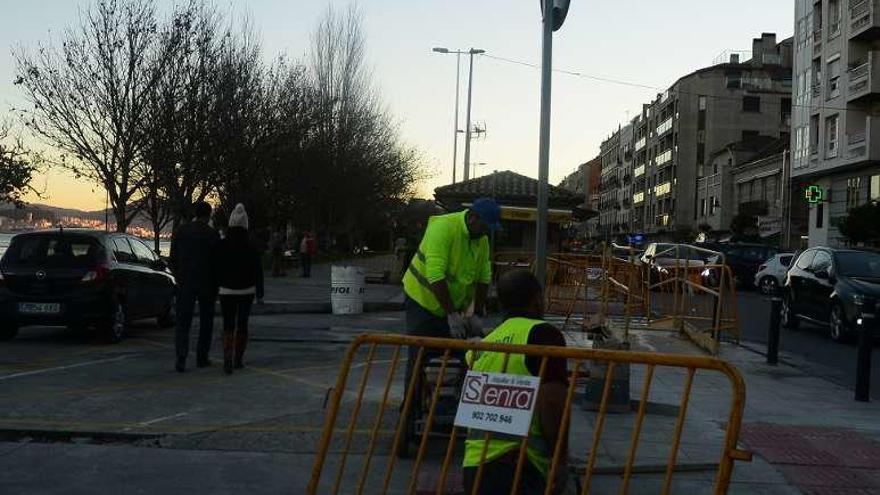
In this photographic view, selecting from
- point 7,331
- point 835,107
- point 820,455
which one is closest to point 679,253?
point 820,455

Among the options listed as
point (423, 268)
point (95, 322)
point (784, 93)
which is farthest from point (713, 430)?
point (784, 93)

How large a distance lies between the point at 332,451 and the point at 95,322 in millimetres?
6790

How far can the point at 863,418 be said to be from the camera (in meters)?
8.09

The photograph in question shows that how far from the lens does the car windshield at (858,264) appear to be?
15350 mm

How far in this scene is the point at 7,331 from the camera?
12.2 metres

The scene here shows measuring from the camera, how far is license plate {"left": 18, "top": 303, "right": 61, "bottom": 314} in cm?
1162

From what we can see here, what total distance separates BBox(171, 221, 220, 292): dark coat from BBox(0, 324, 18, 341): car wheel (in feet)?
13.1

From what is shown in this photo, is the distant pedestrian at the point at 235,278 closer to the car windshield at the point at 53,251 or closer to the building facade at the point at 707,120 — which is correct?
the car windshield at the point at 53,251

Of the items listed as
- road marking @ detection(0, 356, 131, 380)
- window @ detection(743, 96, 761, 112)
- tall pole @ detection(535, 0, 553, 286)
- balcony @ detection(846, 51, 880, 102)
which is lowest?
road marking @ detection(0, 356, 131, 380)

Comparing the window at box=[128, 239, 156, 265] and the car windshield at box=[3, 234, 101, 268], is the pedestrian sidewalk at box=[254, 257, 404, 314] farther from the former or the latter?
the car windshield at box=[3, 234, 101, 268]

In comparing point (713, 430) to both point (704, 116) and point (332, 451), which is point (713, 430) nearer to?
point (332, 451)

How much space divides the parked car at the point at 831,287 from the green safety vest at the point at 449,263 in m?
9.93

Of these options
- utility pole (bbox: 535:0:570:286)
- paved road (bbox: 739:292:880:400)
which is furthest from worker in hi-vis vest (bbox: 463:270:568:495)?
paved road (bbox: 739:292:880:400)

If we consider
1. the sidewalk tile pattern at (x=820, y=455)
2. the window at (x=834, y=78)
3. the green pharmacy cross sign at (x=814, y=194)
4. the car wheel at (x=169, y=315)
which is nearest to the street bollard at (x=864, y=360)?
the sidewalk tile pattern at (x=820, y=455)
